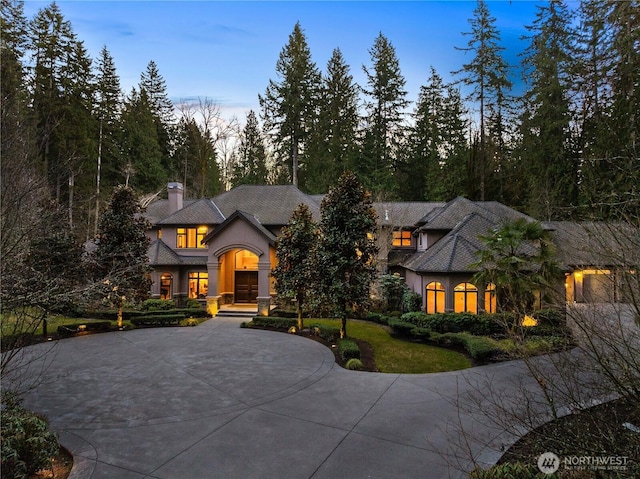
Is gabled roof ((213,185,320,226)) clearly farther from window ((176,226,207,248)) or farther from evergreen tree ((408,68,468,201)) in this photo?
evergreen tree ((408,68,468,201))

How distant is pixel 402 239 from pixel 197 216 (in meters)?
15.6

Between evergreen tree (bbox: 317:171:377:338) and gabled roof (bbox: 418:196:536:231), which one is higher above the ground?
gabled roof (bbox: 418:196:536:231)

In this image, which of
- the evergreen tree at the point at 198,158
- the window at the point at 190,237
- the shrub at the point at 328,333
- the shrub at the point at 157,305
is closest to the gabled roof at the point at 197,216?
the window at the point at 190,237

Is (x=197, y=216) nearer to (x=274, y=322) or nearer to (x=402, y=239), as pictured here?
(x=274, y=322)

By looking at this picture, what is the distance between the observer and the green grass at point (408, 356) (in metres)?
13.0

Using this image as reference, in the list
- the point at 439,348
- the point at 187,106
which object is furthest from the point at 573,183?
the point at 187,106

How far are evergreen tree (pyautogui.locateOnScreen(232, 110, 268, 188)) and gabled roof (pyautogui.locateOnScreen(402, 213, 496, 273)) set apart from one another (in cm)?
3095

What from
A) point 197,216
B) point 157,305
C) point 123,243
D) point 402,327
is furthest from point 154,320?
point 402,327

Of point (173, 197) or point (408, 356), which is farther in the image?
point (173, 197)

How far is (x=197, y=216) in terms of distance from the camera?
26734mm

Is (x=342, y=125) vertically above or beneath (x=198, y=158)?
above

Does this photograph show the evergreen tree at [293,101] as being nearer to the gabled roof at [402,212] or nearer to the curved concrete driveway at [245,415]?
the gabled roof at [402,212]

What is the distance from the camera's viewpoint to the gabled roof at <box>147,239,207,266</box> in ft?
81.9

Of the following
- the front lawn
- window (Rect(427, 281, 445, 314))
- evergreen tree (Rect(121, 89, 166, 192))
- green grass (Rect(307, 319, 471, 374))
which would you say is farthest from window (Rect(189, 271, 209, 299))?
evergreen tree (Rect(121, 89, 166, 192))
